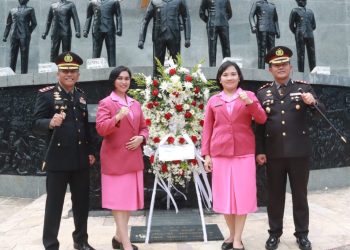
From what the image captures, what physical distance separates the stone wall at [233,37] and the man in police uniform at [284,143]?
9.49m

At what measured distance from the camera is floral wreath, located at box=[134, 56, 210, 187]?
438 cm

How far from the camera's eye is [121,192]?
141 inches

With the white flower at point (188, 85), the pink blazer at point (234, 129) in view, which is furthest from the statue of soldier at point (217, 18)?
the pink blazer at point (234, 129)

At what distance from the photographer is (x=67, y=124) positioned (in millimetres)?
3541

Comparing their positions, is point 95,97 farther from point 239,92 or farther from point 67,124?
point 239,92

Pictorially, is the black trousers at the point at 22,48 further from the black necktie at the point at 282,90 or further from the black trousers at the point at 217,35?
the black necktie at the point at 282,90

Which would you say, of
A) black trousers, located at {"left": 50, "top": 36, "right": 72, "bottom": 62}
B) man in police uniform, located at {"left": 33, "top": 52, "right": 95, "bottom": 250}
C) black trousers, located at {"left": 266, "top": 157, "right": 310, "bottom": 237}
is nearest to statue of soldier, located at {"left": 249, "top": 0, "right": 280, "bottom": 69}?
black trousers, located at {"left": 50, "top": 36, "right": 72, "bottom": 62}

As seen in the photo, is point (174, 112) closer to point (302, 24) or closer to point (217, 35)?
point (217, 35)

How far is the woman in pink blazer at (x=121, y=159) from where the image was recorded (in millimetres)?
3574

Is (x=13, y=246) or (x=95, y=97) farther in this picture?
(x=95, y=97)

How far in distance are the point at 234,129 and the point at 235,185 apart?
1.65 ft

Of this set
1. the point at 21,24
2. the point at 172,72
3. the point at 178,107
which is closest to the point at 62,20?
the point at 21,24

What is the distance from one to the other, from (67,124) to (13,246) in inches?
63.9

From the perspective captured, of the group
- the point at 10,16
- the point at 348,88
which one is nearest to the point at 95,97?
the point at 10,16
